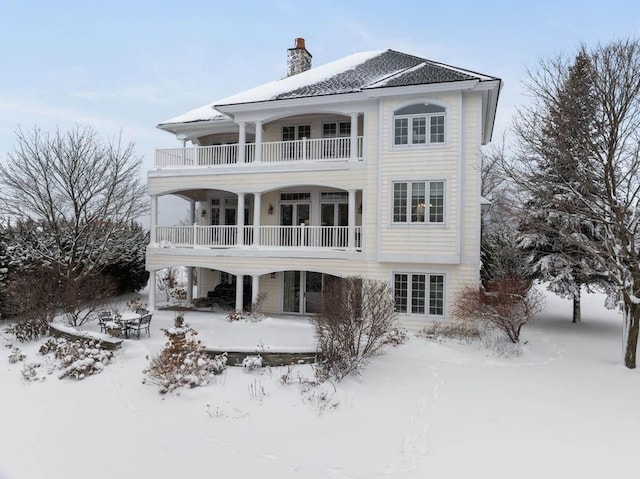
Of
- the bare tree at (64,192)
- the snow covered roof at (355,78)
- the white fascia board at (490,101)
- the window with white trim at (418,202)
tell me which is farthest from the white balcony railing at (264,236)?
the white fascia board at (490,101)

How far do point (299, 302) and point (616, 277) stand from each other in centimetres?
1066

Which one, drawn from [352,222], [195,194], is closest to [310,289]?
[352,222]

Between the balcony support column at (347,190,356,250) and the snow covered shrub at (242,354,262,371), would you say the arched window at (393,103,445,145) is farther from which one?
the snow covered shrub at (242,354,262,371)

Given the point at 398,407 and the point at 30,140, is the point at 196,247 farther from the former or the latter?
the point at 398,407

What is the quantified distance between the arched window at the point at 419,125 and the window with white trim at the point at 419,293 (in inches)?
177

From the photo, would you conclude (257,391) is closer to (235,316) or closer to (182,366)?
Result: (182,366)

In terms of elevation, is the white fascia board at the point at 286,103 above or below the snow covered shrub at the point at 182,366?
above

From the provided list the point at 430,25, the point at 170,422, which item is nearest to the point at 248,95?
the point at 430,25

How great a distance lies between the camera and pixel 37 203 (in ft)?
57.7

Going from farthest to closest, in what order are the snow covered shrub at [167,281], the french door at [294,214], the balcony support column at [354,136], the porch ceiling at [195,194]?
the snow covered shrub at [167,281] → the porch ceiling at [195,194] → the french door at [294,214] → the balcony support column at [354,136]

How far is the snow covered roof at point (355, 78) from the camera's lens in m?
14.9

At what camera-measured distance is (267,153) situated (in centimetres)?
1759

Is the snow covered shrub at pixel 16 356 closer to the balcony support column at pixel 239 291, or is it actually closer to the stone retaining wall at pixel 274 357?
the stone retaining wall at pixel 274 357

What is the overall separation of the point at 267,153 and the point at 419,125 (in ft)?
19.7
